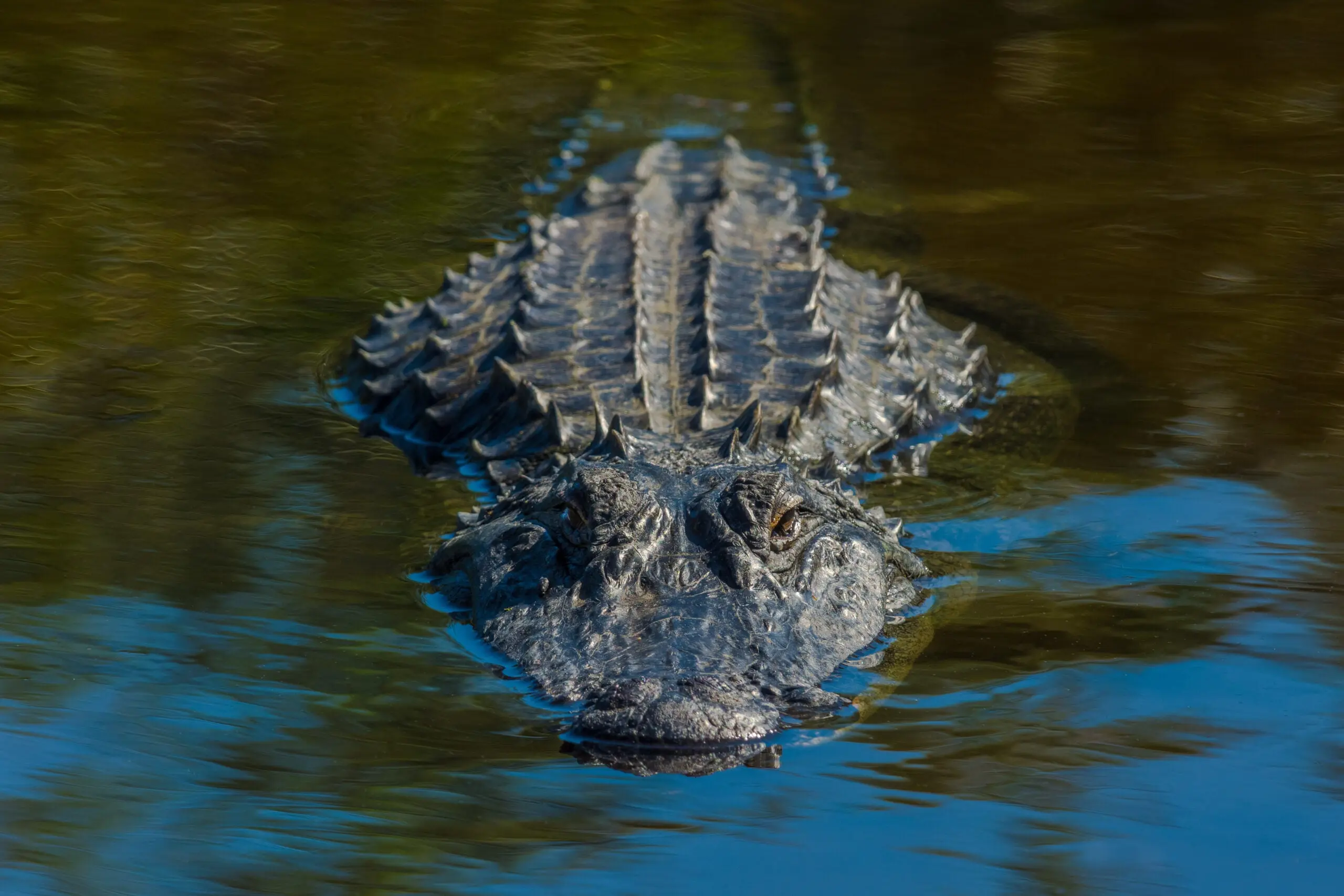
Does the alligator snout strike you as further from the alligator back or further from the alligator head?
the alligator back

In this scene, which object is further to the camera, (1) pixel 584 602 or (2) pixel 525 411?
(2) pixel 525 411

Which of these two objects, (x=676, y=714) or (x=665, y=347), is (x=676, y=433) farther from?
(x=676, y=714)

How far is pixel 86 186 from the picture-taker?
27.2 ft

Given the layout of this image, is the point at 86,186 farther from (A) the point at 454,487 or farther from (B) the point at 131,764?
(B) the point at 131,764

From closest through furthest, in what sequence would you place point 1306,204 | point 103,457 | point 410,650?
1. point 410,650
2. point 103,457
3. point 1306,204

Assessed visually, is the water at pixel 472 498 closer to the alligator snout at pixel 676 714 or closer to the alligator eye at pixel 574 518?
the alligator snout at pixel 676 714

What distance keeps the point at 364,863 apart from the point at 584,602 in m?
1.22

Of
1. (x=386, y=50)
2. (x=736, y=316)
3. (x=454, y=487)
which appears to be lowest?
(x=454, y=487)

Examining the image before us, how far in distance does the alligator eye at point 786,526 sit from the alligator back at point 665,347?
82 cm

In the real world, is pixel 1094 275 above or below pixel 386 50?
below

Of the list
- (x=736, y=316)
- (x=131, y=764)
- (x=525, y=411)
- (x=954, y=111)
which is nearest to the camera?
(x=131, y=764)

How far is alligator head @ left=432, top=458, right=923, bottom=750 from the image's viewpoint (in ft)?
11.8

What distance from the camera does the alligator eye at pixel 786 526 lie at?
4340 mm

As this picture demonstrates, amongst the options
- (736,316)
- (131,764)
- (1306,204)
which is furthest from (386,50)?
(131,764)
